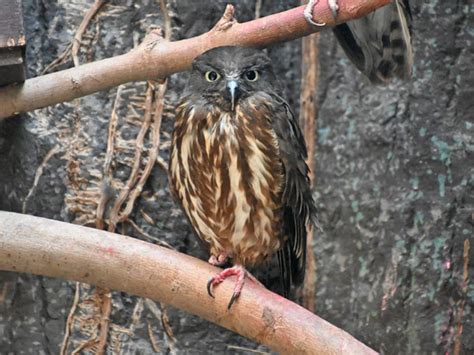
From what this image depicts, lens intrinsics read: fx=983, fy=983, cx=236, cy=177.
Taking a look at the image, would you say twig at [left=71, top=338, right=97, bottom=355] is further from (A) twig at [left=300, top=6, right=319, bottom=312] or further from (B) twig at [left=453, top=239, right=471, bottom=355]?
(B) twig at [left=453, top=239, right=471, bottom=355]

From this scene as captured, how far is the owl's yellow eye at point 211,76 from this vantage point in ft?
9.02

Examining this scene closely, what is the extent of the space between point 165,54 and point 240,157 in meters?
0.36

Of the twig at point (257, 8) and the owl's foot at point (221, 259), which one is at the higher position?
the twig at point (257, 8)

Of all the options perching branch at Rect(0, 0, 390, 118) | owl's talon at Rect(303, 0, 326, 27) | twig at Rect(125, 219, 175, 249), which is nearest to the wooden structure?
perching branch at Rect(0, 0, 390, 118)

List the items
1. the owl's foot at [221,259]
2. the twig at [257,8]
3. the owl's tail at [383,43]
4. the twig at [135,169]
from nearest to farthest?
the owl's foot at [221,259] → the owl's tail at [383,43] → the twig at [135,169] → the twig at [257,8]

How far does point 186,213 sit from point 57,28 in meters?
0.87

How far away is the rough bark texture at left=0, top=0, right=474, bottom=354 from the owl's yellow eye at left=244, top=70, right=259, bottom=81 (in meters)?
0.64

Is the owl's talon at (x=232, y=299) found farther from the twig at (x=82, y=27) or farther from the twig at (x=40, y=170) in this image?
the twig at (x=82, y=27)

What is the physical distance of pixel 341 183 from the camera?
12.1 ft

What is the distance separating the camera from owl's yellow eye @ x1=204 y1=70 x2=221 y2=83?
2748mm

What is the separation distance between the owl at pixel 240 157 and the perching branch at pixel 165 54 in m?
0.05

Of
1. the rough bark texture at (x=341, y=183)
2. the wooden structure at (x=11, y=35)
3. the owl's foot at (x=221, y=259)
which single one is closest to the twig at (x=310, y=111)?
the rough bark texture at (x=341, y=183)

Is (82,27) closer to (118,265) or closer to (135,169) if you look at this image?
(135,169)

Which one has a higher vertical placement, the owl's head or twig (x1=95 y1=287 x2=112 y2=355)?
the owl's head
